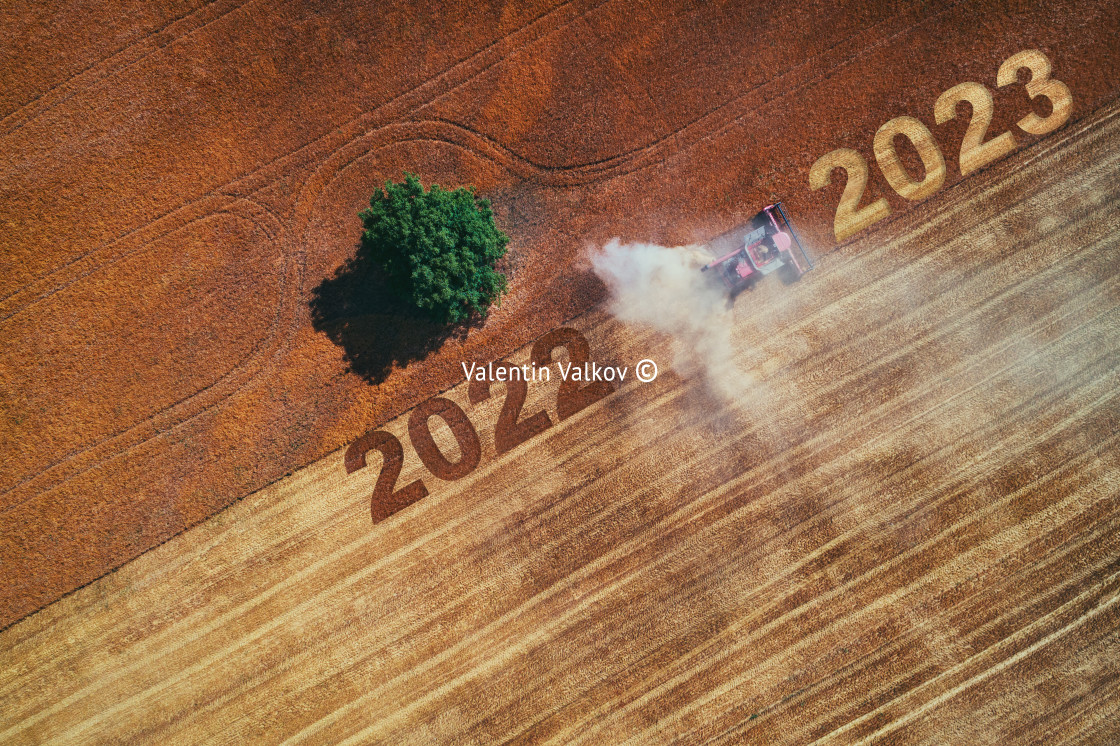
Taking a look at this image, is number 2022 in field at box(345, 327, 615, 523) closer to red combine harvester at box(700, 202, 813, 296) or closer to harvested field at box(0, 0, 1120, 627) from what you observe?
harvested field at box(0, 0, 1120, 627)

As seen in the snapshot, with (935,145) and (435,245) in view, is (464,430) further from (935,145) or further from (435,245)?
(935,145)

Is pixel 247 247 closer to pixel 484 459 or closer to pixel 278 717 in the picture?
pixel 484 459

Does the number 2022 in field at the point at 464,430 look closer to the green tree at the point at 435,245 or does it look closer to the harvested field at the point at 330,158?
the harvested field at the point at 330,158

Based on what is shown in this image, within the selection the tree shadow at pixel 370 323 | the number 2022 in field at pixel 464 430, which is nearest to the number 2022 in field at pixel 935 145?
the number 2022 in field at pixel 464 430

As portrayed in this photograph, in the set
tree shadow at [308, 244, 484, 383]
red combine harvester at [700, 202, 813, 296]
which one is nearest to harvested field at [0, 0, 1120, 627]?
tree shadow at [308, 244, 484, 383]

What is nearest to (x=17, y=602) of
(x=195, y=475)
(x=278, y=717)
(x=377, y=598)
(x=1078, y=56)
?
(x=195, y=475)

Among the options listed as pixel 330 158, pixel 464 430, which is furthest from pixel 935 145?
pixel 330 158
